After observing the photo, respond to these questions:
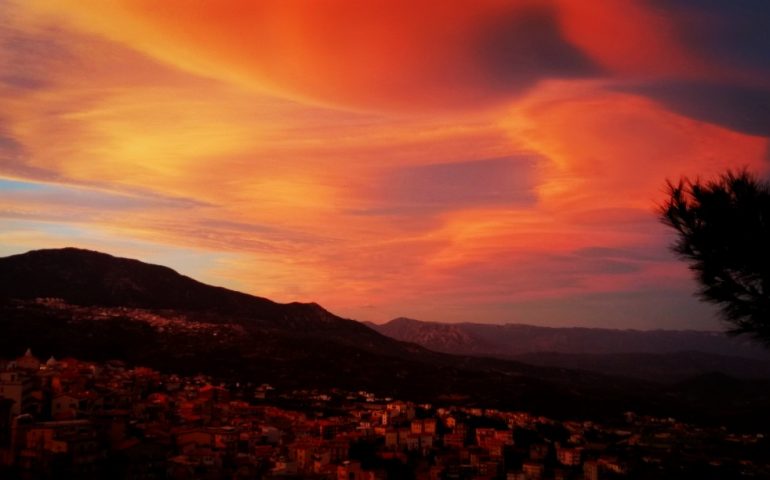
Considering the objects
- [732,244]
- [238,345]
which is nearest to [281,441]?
[732,244]

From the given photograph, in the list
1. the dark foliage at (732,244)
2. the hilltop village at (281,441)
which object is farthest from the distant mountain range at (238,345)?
the dark foliage at (732,244)

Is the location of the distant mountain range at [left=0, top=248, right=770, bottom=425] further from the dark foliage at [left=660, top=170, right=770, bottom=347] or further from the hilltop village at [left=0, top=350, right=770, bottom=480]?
the dark foliage at [left=660, top=170, right=770, bottom=347]

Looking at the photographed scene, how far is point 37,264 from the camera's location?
12938 centimetres

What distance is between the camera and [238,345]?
297 ft

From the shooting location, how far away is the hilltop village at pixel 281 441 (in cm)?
2905

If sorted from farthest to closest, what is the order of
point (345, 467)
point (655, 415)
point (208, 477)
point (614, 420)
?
point (655, 415)
point (614, 420)
point (345, 467)
point (208, 477)

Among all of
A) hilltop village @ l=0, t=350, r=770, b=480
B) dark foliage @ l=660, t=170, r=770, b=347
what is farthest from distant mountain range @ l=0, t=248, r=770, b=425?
dark foliage @ l=660, t=170, r=770, b=347

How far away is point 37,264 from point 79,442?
375 feet

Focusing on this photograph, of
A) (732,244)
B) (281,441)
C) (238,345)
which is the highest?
(732,244)

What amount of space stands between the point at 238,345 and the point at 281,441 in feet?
178

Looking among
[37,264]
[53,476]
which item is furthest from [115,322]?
[53,476]

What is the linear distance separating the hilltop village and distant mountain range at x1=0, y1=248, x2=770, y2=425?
18.4 m

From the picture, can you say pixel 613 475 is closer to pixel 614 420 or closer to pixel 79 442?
pixel 79 442

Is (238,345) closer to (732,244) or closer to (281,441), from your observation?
(281,441)
